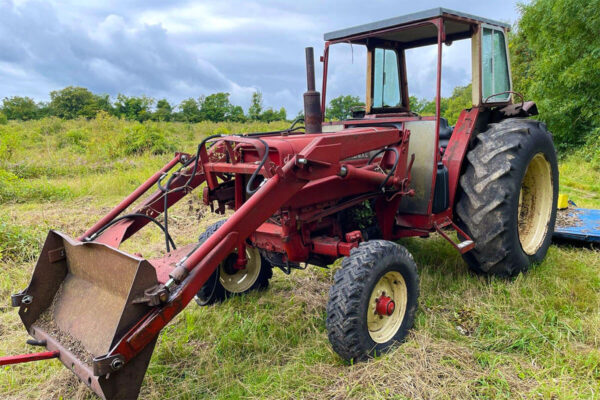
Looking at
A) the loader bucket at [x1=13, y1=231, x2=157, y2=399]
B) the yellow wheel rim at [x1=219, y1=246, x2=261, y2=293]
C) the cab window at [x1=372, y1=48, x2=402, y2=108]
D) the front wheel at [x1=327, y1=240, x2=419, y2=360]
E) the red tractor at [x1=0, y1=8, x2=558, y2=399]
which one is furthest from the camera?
the cab window at [x1=372, y1=48, x2=402, y2=108]

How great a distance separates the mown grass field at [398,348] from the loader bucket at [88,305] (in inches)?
17.3

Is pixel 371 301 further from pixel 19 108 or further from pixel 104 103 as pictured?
pixel 19 108

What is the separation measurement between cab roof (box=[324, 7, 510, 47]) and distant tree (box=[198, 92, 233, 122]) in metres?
26.7

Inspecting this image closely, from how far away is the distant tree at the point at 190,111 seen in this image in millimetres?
30500

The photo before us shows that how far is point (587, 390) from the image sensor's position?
2.55m

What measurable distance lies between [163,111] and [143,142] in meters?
19.0

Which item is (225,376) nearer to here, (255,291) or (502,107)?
(255,291)

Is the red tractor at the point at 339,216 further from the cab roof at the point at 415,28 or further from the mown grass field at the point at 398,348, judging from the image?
the mown grass field at the point at 398,348

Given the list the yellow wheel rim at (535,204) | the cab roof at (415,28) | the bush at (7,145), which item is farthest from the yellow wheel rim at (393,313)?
the bush at (7,145)

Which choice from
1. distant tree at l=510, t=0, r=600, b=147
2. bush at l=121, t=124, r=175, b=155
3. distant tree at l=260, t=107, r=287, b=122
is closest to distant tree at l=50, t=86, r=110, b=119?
distant tree at l=260, t=107, r=287, b=122

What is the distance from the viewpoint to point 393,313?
3.17m

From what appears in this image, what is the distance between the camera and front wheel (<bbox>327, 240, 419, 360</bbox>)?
109 inches

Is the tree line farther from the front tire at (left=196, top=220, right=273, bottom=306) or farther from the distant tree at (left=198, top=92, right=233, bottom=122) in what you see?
the front tire at (left=196, top=220, right=273, bottom=306)

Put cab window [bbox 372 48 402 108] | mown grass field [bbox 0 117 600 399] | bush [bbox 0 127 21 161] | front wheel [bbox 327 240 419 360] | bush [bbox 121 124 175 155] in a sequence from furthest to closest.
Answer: bush [bbox 121 124 175 155] → bush [bbox 0 127 21 161] → cab window [bbox 372 48 402 108] → front wheel [bbox 327 240 419 360] → mown grass field [bbox 0 117 600 399]
